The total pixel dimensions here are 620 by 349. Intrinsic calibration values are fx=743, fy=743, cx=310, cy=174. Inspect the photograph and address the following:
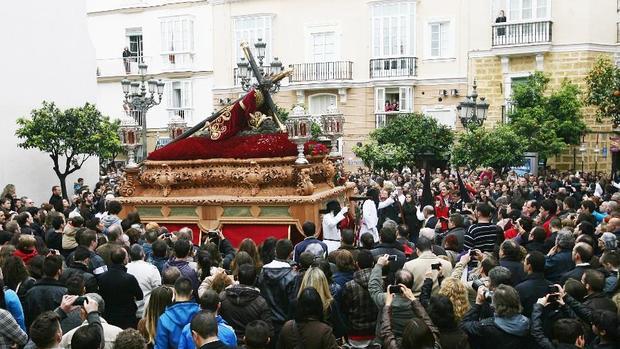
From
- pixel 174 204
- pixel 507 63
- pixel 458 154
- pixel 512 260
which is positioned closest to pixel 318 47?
pixel 507 63

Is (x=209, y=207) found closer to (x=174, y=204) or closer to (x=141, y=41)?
(x=174, y=204)

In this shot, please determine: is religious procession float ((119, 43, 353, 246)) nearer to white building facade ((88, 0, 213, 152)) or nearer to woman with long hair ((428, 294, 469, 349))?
woman with long hair ((428, 294, 469, 349))

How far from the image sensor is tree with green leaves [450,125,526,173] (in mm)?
22906

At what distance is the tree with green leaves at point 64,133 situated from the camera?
2036cm

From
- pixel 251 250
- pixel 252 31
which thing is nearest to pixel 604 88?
pixel 252 31

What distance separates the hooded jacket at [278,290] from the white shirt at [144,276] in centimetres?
109

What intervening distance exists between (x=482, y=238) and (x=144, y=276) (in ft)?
13.4

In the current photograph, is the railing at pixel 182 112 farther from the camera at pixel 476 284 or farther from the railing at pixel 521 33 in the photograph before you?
the camera at pixel 476 284

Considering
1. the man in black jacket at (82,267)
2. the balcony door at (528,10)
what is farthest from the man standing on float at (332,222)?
the balcony door at (528,10)

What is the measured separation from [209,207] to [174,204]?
0.78 metres

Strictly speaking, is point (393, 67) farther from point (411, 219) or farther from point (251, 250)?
point (251, 250)

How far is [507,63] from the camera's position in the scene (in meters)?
29.3

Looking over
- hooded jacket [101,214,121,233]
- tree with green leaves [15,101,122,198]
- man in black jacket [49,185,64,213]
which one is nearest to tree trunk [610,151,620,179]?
tree with green leaves [15,101,122,198]

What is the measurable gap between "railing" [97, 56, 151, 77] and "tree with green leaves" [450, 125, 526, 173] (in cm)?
1835
